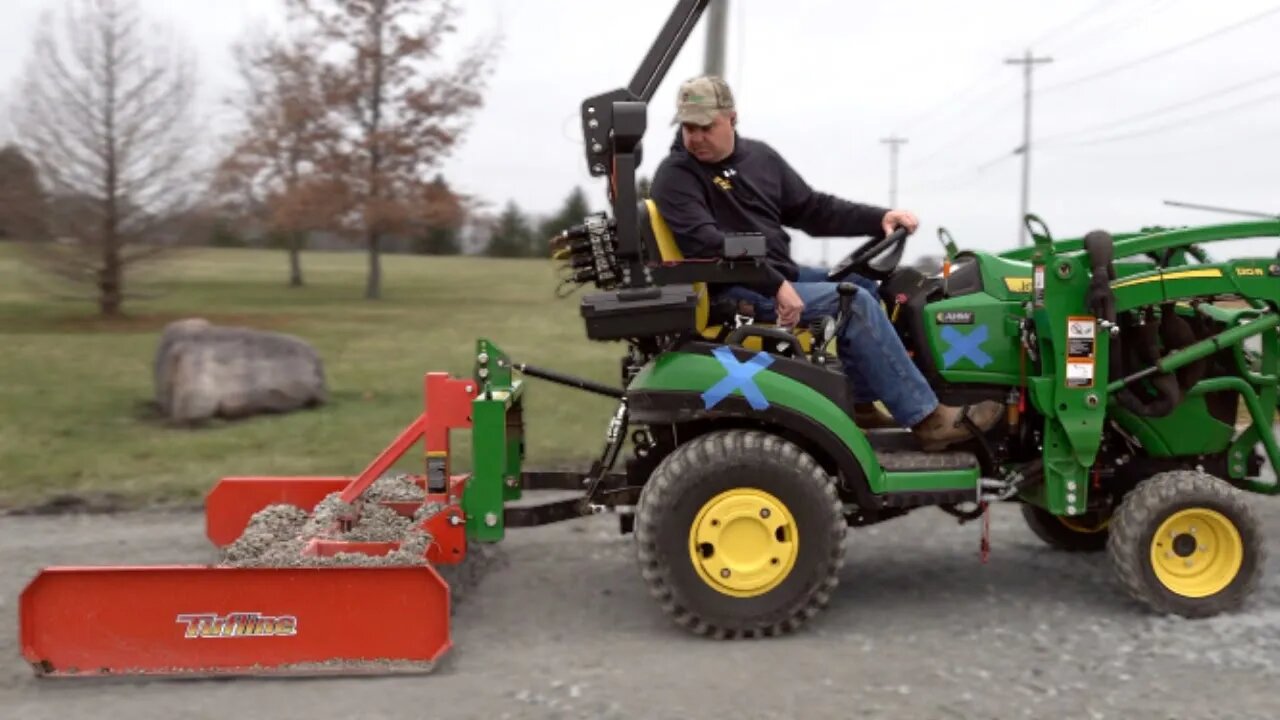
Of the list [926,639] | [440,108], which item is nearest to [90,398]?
[926,639]

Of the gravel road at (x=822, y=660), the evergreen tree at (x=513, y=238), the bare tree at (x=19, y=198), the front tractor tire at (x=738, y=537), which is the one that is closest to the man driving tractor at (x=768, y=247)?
the front tractor tire at (x=738, y=537)

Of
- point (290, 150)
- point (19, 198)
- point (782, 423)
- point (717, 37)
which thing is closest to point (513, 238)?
point (290, 150)

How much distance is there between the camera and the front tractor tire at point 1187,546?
205 inches

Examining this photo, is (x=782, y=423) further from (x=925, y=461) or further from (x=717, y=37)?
(x=717, y=37)

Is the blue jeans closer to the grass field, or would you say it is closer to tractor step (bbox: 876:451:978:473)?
tractor step (bbox: 876:451:978:473)

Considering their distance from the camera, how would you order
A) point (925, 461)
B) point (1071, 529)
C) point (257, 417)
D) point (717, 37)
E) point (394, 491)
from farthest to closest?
point (717, 37)
point (257, 417)
point (1071, 529)
point (394, 491)
point (925, 461)

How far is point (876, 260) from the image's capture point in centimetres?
570

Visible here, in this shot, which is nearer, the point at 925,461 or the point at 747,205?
the point at 925,461

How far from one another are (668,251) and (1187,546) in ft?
8.36

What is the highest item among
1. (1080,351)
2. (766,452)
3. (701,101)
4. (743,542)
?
(701,101)

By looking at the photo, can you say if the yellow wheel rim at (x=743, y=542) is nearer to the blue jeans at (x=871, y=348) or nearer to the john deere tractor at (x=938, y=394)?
the john deere tractor at (x=938, y=394)

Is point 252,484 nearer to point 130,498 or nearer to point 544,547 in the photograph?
point 544,547

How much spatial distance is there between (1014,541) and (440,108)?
2631 cm

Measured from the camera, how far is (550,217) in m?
54.6
